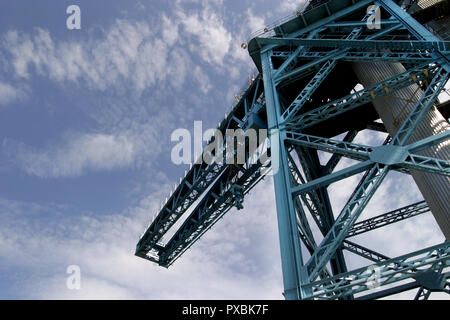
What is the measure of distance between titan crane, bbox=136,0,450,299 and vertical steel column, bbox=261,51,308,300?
0.08ft

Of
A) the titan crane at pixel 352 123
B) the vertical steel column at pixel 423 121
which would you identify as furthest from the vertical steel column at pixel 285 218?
the vertical steel column at pixel 423 121

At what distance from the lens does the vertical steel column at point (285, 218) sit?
21.7 ft

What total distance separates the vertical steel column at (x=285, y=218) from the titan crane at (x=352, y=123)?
25 mm

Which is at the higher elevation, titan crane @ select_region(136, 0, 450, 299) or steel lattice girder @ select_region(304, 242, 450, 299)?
titan crane @ select_region(136, 0, 450, 299)

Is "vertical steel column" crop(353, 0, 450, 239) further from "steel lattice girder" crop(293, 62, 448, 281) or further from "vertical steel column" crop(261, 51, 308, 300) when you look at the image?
"vertical steel column" crop(261, 51, 308, 300)

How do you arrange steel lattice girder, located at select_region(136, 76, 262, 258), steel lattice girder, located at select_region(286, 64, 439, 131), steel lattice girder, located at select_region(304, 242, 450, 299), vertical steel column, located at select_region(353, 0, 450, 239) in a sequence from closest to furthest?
steel lattice girder, located at select_region(304, 242, 450, 299) < vertical steel column, located at select_region(353, 0, 450, 239) < steel lattice girder, located at select_region(286, 64, 439, 131) < steel lattice girder, located at select_region(136, 76, 262, 258)

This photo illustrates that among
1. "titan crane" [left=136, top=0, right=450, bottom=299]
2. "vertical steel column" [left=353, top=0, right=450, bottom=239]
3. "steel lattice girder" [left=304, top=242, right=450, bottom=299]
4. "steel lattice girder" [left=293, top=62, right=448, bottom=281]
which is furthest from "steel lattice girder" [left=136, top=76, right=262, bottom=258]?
"steel lattice girder" [left=304, top=242, right=450, bottom=299]

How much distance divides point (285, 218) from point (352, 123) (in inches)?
296

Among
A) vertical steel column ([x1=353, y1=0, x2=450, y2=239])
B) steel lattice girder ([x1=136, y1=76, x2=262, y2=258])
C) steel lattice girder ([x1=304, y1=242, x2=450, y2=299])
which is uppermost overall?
steel lattice girder ([x1=136, y1=76, x2=262, y2=258])

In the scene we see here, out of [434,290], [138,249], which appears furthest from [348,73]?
[138,249]

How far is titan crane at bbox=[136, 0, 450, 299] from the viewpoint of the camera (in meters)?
6.62

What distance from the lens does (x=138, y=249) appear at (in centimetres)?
2467

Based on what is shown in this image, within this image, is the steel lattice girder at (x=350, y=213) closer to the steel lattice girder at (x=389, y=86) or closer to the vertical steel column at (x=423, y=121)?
the steel lattice girder at (x=389, y=86)
